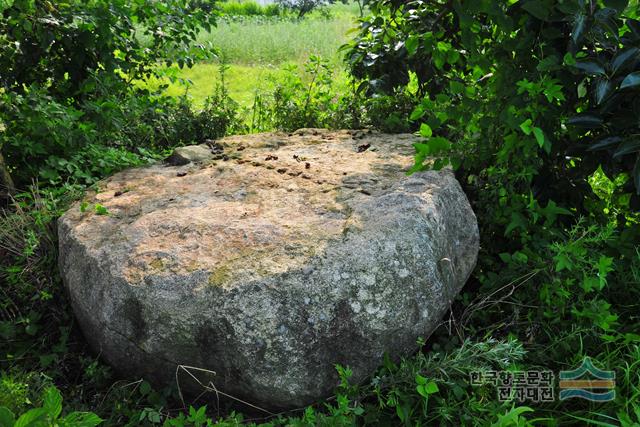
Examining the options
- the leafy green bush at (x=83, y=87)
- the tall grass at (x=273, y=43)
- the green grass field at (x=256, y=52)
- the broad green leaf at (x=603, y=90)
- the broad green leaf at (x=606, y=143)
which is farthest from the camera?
the tall grass at (x=273, y=43)

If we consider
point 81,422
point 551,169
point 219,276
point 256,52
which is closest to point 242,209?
point 219,276

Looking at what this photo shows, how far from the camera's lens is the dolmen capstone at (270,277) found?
2234mm

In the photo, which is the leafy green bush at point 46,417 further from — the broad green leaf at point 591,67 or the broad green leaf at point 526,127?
the broad green leaf at point 591,67

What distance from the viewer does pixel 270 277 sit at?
7.44 feet

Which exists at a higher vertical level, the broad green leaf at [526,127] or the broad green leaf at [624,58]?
the broad green leaf at [624,58]

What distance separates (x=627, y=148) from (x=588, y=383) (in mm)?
1020

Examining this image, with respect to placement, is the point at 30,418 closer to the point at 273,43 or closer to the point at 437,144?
the point at 437,144

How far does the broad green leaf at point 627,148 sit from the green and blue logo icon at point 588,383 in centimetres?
90

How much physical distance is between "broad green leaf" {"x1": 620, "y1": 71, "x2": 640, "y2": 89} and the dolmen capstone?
0.89 metres

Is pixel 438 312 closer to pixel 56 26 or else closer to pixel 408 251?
pixel 408 251

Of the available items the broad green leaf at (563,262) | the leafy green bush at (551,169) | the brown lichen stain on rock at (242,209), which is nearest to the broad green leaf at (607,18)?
the leafy green bush at (551,169)

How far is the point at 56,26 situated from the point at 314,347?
306cm

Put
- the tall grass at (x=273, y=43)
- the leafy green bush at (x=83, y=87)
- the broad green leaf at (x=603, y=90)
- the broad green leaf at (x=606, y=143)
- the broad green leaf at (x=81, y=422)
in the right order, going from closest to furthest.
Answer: the broad green leaf at (x=81, y=422)
the broad green leaf at (x=603, y=90)
the broad green leaf at (x=606, y=143)
the leafy green bush at (x=83, y=87)
the tall grass at (x=273, y=43)

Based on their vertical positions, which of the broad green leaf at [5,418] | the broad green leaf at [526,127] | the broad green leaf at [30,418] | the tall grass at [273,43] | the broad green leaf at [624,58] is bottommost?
the tall grass at [273,43]
